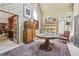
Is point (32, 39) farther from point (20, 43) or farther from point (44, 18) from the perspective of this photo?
point (44, 18)

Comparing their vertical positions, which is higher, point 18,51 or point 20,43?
point 20,43

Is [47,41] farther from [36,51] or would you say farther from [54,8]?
[54,8]

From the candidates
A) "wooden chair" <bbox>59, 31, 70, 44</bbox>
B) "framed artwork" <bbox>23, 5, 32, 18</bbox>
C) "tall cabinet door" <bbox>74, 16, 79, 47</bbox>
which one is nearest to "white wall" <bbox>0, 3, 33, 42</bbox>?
"framed artwork" <bbox>23, 5, 32, 18</bbox>

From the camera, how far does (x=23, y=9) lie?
250 cm

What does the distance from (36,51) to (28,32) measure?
1.59 feet

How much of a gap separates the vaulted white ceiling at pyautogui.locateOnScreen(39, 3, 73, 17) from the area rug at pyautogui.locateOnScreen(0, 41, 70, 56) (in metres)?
0.70

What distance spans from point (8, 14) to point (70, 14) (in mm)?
1382

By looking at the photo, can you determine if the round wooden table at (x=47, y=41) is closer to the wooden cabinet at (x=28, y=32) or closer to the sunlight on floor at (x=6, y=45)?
the wooden cabinet at (x=28, y=32)

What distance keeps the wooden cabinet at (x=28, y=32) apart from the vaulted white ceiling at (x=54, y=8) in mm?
427

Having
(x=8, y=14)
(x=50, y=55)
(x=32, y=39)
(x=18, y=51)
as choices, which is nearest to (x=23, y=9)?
(x=8, y=14)

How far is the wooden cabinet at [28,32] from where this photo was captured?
8.36 ft

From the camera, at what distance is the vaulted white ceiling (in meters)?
2.46

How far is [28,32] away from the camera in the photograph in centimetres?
259

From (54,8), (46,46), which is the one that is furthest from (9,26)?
(54,8)
